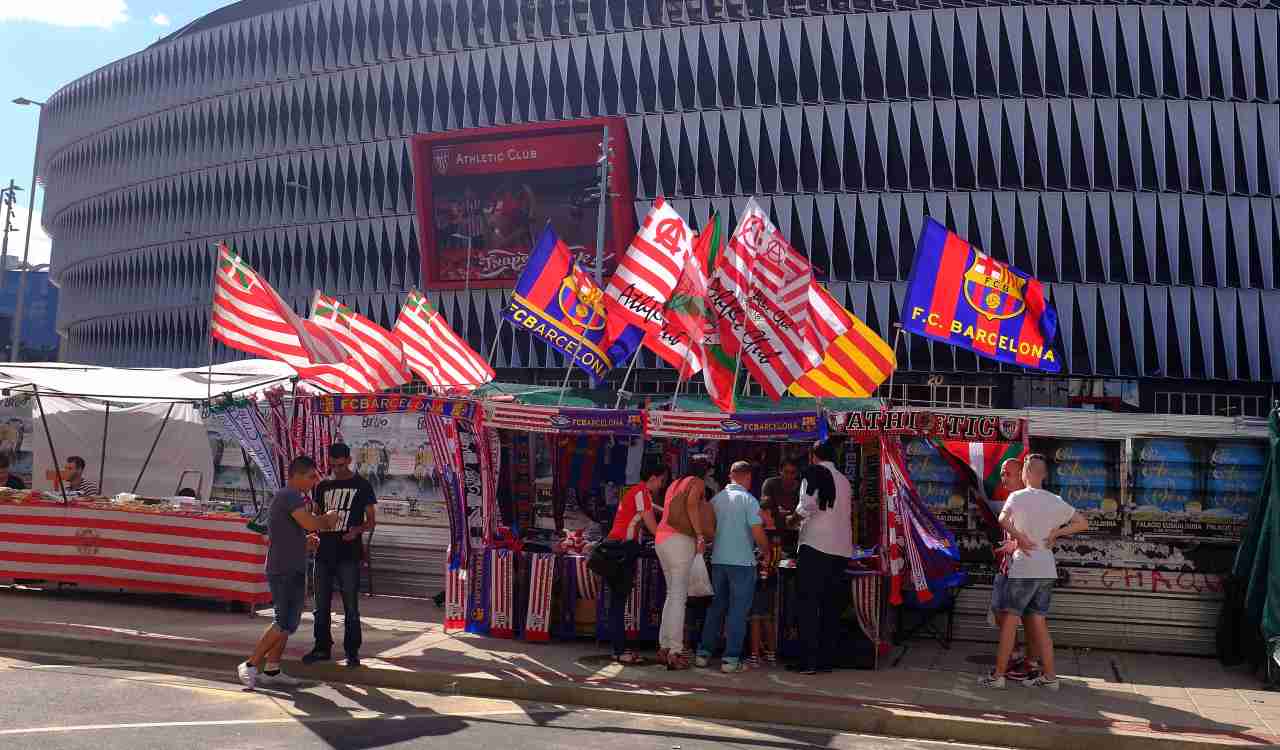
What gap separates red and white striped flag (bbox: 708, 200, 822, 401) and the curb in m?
3.88

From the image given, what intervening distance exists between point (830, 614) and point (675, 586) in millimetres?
1422

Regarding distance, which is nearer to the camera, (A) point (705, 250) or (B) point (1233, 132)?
(A) point (705, 250)

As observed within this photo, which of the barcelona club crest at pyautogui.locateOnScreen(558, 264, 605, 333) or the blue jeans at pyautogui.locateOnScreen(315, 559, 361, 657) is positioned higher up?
the barcelona club crest at pyautogui.locateOnScreen(558, 264, 605, 333)

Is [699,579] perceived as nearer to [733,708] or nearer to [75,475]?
[733,708]

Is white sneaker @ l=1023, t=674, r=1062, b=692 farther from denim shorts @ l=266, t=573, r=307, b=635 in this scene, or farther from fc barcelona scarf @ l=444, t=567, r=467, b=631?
denim shorts @ l=266, t=573, r=307, b=635

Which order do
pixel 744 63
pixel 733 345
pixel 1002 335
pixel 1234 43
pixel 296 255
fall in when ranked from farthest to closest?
pixel 296 255
pixel 744 63
pixel 1234 43
pixel 1002 335
pixel 733 345

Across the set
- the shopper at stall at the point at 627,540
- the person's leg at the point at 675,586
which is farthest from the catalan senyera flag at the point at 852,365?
the person's leg at the point at 675,586

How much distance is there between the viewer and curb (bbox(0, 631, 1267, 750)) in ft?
31.1

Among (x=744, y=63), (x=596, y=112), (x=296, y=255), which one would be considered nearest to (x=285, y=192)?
(x=296, y=255)

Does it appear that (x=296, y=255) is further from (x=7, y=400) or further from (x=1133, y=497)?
(x=1133, y=497)

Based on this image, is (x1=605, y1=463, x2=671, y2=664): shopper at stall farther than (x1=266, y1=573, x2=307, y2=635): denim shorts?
Yes

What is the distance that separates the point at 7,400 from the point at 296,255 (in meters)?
47.4

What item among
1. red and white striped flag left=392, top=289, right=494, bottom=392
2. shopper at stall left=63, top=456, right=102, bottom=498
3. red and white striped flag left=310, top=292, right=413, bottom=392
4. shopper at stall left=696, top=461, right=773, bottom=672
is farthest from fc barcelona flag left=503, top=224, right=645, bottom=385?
shopper at stall left=63, top=456, right=102, bottom=498

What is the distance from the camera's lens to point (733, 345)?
13.4 m
